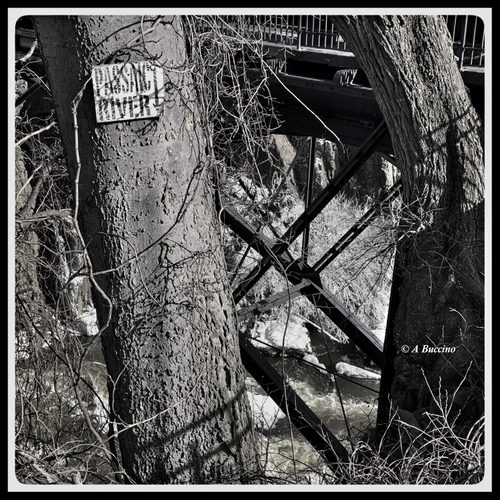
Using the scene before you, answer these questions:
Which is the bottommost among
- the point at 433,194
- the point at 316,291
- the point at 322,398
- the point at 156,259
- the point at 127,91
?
the point at 322,398

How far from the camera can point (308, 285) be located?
5910 mm

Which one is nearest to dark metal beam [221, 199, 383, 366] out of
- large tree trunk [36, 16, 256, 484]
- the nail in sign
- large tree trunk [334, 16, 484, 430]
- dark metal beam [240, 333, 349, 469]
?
dark metal beam [240, 333, 349, 469]

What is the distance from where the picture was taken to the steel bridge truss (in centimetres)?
482

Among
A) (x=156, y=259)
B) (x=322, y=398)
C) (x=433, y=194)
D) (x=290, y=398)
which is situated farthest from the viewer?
(x=322, y=398)

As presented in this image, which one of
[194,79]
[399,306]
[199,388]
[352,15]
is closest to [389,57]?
[352,15]

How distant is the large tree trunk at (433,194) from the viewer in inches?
160

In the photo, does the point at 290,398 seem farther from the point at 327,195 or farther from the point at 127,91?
the point at 127,91

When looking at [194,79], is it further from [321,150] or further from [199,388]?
[321,150]

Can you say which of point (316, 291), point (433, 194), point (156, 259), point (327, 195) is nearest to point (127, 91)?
point (156, 259)

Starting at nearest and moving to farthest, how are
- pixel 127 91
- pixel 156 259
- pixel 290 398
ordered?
pixel 127 91
pixel 156 259
pixel 290 398

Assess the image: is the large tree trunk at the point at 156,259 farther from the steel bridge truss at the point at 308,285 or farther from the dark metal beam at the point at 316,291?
the dark metal beam at the point at 316,291

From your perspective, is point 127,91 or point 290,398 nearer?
point 127,91

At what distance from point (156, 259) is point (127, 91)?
871mm

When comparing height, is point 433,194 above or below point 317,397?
above
